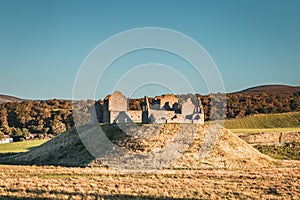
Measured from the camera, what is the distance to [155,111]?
159 ft

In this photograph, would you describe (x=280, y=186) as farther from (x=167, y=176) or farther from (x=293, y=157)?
(x=293, y=157)

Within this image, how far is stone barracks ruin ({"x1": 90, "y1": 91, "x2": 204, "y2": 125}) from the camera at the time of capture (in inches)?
1918

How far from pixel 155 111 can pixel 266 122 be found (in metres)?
48.6

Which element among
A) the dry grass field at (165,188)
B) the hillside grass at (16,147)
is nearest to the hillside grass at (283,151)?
the dry grass field at (165,188)

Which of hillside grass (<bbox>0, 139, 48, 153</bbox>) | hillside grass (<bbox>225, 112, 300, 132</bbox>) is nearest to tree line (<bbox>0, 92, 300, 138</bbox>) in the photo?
hillside grass (<bbox>225, 112, 300, 132</bbox>)

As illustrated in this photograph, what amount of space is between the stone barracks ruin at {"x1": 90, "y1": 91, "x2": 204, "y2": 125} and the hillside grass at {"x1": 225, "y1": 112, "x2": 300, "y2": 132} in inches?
1456

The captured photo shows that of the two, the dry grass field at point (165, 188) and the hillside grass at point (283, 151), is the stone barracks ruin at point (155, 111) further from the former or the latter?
the dry grass field at point (165, 188)

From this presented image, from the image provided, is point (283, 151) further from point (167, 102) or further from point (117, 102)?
point (117, 102)

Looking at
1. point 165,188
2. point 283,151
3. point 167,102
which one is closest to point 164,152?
point 167,102

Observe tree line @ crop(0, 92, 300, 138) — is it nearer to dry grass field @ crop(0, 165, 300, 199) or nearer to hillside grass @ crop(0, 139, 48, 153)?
hillside grass @ crop(0, 139, 48, 153)

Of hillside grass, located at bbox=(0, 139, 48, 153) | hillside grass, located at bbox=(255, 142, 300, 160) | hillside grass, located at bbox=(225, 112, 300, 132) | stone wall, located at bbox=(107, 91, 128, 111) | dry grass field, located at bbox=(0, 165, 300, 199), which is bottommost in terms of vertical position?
hillside grass, located at bbox=(0, 139, 48, 153)

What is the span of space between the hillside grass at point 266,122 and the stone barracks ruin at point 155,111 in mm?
36973

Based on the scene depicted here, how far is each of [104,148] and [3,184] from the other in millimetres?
19012

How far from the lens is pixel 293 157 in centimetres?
5069
